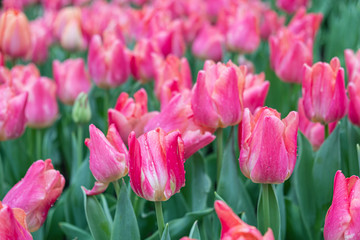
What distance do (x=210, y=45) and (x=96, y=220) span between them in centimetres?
106

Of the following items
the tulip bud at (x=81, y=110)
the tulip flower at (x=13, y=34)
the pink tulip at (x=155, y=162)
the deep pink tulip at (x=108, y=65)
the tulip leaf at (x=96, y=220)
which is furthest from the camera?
the tulip flower at (x=13, y=34)

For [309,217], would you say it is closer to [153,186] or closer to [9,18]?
[153,186]

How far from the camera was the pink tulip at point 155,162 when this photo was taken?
78cm

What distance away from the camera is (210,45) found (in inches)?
72.8

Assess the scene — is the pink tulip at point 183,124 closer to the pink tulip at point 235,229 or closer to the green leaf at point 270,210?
the green leaf at point 270,210

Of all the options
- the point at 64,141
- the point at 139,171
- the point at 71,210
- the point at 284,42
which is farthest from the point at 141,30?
the point at 139,171

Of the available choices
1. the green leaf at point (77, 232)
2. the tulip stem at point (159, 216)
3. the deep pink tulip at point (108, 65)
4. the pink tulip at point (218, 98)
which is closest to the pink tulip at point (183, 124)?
the pink tulip at point (218, 98)

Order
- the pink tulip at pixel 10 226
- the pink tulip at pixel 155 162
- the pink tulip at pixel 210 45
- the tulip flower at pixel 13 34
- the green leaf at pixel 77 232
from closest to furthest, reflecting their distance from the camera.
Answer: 1. the pink tulip at pixel 10 226
2. the pink tulip at pixel 155 162
3. the green leaf at pixel 77 232
4. the tulip flower at pixel 13 34
5. the pink tulip at pixel 210 45

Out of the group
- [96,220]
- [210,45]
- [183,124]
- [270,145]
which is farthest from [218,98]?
[210,45]

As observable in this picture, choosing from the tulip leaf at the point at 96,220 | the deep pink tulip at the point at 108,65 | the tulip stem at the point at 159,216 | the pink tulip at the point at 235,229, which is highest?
the pink tulip at the point at 235,229

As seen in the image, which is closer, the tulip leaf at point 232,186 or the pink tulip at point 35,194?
the pink tulip at point 35,194

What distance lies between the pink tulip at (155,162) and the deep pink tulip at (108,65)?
2.35ft

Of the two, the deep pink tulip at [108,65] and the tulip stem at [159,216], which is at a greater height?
the deep pink tulip at [108,65]

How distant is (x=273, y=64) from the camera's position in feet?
4.95
